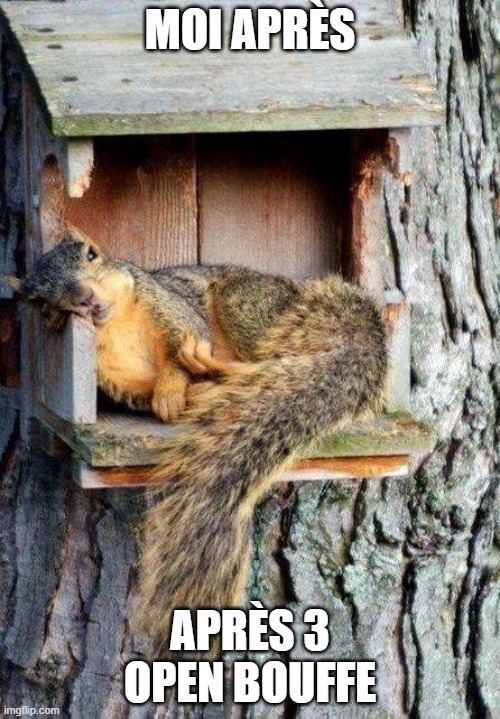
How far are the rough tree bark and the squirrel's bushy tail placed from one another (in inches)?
15.7

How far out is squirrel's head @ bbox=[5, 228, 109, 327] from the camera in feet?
6.97

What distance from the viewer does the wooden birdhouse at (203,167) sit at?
207 centimetres

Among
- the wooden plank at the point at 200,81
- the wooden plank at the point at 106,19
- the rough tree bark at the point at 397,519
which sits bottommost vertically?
the rough tree bark at the point at 397,519

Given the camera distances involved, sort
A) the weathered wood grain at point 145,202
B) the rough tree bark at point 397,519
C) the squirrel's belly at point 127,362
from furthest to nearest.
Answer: the rough tree bark at point 397,519, the weathered wood grain at point 145,202, the squirrel's belly at point 127,362

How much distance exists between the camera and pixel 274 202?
248cm

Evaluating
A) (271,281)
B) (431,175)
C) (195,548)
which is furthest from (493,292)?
(195,548)

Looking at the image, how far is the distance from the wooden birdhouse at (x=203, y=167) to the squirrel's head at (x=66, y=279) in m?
0.04

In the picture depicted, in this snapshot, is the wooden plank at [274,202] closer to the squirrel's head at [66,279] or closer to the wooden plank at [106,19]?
the wooden plank at [106,19]

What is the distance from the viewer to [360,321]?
2260mm

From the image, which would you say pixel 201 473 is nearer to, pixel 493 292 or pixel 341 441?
pixel 341 441

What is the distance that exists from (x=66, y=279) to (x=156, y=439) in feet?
0.82

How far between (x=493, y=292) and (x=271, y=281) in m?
0.47

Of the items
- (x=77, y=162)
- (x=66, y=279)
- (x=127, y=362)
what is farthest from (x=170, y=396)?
(x=77, y=162)

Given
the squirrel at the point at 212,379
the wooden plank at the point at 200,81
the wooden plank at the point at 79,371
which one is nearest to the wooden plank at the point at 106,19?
the wooden plank at the point at 200,81
